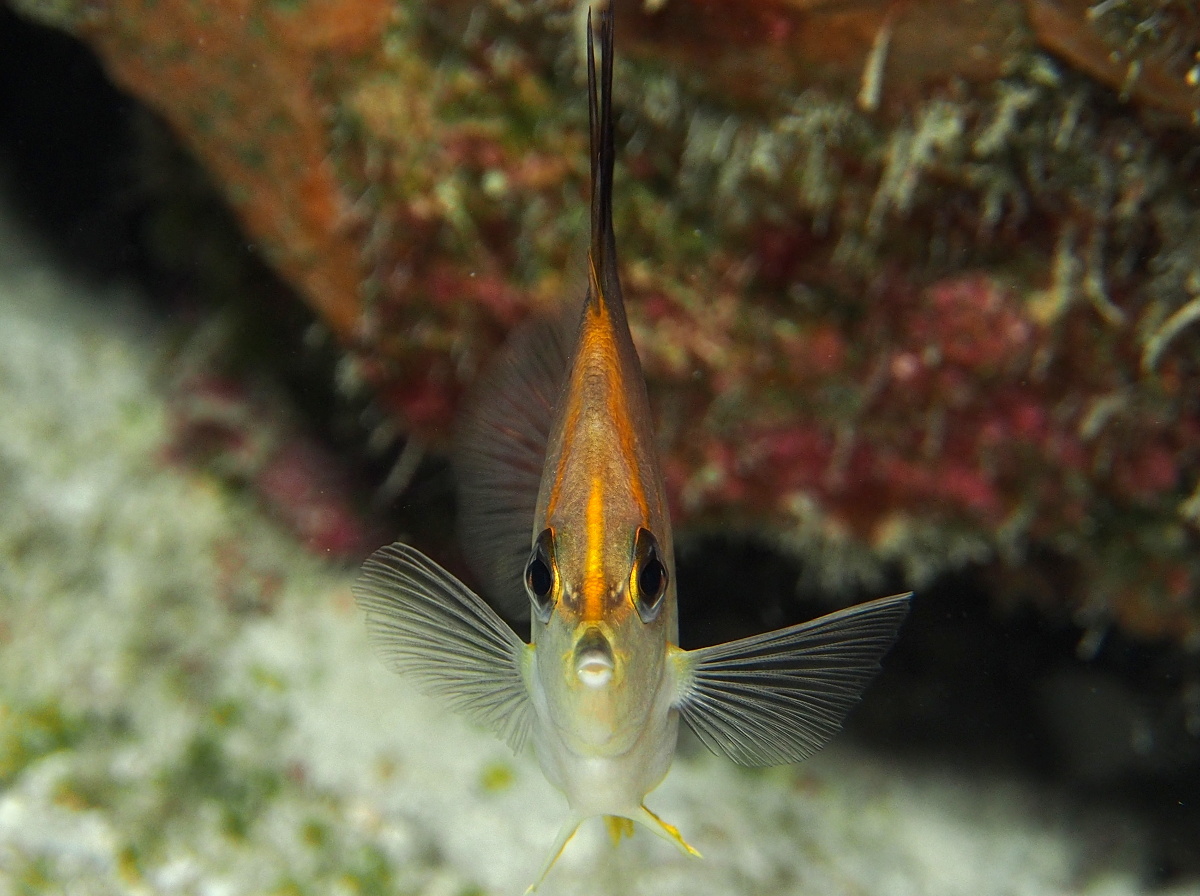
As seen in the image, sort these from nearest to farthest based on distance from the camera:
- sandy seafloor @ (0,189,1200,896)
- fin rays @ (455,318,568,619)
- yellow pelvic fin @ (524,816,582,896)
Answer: yellow pelvic fin @ (524,816,582,896) < fin rays @ (455,318,568,619) < sandy seafloor @ (0,189,1200,896)

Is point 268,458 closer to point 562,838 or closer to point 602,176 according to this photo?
point 562,838

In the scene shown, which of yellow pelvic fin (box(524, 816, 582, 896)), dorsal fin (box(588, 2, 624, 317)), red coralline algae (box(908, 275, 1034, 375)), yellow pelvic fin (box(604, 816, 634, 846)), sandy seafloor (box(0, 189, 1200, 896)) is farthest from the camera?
sandy seafloor (box(0, 189, 1200, 896))

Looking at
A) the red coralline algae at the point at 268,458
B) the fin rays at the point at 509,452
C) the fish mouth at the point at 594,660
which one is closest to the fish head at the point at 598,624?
the fish mouth at the point at 594,660

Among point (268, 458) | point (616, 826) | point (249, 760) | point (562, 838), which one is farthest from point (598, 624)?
point (268, 458)

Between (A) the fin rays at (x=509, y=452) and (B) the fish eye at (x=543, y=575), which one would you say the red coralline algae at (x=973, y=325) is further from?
(B) the fish eye at (x=543, y=575)

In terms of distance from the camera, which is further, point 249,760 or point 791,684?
point 249,760

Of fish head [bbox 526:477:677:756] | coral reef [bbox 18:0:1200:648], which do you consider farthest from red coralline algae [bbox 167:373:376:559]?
fish head [bbox 526:477:677:756]

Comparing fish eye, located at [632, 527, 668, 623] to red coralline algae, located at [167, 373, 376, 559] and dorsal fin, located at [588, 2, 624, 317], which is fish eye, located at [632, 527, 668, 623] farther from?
red coralline algae, located at [167, 373, 376, 559]
